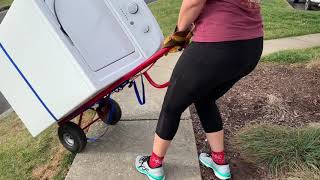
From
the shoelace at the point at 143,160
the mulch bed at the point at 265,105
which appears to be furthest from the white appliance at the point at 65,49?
the mulch bed at the point at 265,105

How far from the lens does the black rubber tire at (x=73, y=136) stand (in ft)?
12.1

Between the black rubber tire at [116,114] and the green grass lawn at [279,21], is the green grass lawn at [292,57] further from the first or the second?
the black rubber tire at [116,114]

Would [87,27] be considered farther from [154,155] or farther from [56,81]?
[154,155]

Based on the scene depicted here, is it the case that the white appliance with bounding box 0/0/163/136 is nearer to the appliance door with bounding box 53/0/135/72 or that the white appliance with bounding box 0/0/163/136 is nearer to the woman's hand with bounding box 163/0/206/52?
the appliance door with bounding box 53/0/135/72

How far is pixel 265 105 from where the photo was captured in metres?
4.45

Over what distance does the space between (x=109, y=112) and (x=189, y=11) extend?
5.63 feet

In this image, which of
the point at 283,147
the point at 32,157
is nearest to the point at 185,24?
the point at 283,147

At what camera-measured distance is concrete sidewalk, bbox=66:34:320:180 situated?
11.4 feet

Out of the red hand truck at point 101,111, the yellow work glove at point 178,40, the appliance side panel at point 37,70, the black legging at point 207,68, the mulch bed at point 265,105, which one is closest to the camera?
the black legging at point 207,68

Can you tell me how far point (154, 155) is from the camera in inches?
128

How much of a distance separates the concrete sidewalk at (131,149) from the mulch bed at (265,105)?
0.12 m

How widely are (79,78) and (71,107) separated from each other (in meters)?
0.24

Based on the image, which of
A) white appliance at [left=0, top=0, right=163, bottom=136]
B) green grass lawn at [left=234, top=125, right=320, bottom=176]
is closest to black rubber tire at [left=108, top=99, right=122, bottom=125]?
white appliance at [left=0, top=0, right=163, bottom=136]

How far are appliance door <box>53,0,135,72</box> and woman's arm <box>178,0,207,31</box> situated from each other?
632 millimetres
